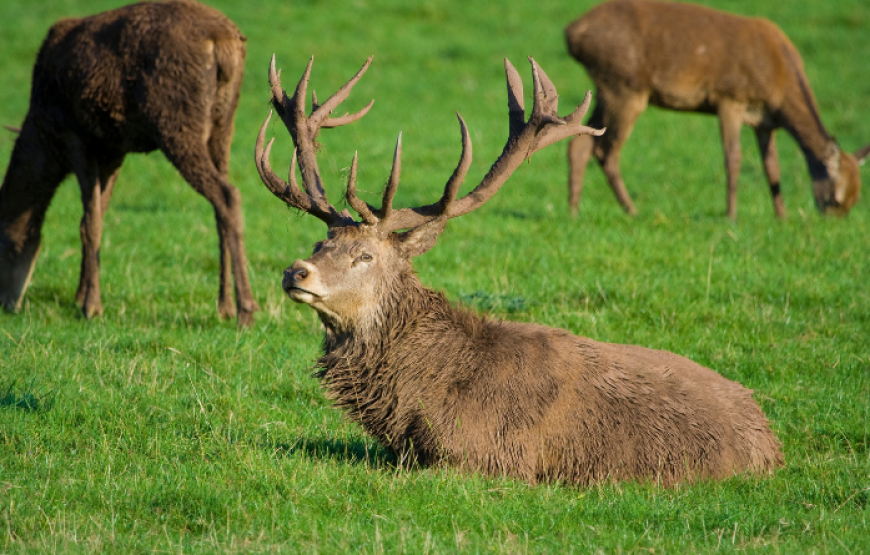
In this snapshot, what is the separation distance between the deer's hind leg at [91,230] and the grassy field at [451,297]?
24cm

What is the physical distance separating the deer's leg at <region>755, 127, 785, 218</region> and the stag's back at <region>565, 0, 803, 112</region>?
0.43 metres

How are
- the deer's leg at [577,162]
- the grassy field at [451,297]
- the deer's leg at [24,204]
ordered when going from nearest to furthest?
the grassy field at [451,297]
the deer's leg at [24,204]
the deer's leg at [577,162]

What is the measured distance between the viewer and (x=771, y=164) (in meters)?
13.0

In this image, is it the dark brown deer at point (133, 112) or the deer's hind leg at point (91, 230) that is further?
the deer's hind leg at point (91, 230)

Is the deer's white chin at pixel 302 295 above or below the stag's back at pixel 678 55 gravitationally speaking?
below

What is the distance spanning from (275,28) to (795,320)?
14.6 meters

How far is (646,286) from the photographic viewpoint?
29.3 feet

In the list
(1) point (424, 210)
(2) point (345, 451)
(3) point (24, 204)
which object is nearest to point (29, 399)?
(2) point (345, 451)

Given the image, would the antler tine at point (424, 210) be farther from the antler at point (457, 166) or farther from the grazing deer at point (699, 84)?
the grazing deer at point (699, 84)

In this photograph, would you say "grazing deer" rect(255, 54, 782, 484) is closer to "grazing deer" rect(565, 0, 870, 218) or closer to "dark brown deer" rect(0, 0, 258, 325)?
"dark brown deer" rect(0, 0, 258, 325)

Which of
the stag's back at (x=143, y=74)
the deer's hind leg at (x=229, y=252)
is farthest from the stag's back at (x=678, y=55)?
the deer's hind leg at (x=229, y=252)

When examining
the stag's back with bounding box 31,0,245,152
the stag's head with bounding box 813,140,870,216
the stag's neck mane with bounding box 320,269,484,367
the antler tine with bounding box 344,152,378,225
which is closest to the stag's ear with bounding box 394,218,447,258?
the stag's neck mane with bounding box 320,269,484,367

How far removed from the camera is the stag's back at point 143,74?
27.4 ft

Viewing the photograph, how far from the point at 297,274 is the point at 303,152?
1100mm
